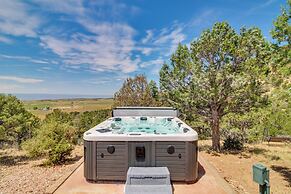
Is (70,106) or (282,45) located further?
(70,106)

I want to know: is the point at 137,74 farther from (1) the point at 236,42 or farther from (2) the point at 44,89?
(2) the point at 44,89

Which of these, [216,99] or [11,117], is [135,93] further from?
[11,117]

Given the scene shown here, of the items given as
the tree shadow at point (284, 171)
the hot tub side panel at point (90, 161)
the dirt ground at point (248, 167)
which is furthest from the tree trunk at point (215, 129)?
the hot tub side panel at point (90, 161)

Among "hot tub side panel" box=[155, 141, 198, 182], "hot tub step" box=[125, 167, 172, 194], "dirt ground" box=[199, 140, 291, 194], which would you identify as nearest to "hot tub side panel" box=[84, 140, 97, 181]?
"hot tub step" box=[125, 167, 172, 194]

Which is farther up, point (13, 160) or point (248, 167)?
point (248, 167)

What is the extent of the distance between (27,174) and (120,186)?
4000mm

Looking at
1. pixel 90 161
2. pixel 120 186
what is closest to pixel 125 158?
pixel 120 186

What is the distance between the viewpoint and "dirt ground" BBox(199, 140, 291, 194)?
6.30 m

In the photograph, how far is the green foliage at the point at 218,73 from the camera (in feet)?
31.3

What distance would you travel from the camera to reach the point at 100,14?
44.6ft

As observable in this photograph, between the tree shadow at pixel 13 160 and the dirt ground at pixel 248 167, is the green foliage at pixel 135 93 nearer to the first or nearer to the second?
the dirt ground at pixel 248 167

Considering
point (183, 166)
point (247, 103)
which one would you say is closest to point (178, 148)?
point (183, 166)

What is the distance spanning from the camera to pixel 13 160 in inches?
389

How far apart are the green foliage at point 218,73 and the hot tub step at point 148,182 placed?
5.59 meters
